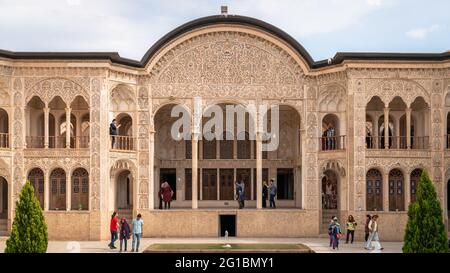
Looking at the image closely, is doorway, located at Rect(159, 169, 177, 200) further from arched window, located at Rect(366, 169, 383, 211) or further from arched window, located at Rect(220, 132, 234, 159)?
arched window, located at Rect(366, 169, 383, 211)

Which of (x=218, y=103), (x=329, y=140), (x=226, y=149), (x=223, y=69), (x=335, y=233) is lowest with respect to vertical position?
(x=335, y=233)

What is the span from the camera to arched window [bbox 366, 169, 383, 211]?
30984 millimetres

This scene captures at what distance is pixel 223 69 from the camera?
31.7 meters

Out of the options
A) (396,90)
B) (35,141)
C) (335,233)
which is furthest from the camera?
(35,141)

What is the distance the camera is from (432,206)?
20.9m

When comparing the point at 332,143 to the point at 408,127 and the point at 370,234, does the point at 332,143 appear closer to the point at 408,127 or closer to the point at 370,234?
the point at 408,127

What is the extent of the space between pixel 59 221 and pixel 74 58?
7.58m

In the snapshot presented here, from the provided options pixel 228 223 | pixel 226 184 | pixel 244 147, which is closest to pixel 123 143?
pixel 228 223

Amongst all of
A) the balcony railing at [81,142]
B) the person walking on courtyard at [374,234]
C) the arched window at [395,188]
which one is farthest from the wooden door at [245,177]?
the person walking on courtyard at [374,234]

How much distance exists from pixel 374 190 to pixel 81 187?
14198 mm

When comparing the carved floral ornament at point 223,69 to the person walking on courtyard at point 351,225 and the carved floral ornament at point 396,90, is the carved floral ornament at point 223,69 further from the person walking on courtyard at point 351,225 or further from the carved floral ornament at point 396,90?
the person walking on courtyard at point 351,225

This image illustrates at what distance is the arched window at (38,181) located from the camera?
30.6 metres

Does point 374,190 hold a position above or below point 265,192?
above
